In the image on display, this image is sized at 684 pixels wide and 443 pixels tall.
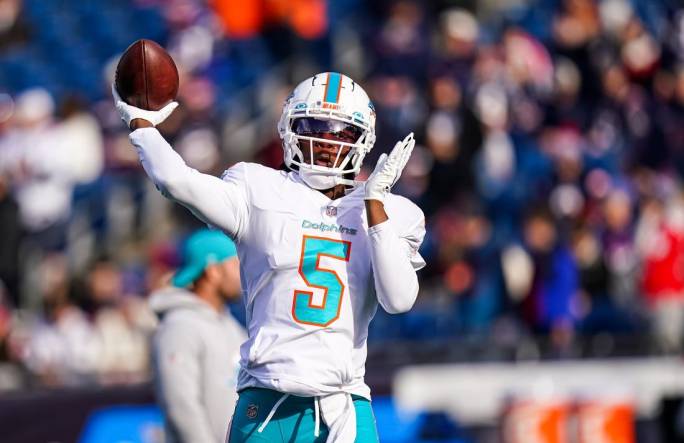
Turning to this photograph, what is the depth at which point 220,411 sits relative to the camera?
546 cm

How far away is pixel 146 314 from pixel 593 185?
376 centimetres

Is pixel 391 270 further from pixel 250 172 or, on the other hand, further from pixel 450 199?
pixel 450 199

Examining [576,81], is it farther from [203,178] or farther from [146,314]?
[203,178]

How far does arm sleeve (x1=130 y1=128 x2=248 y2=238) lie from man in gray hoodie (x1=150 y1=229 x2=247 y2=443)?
4.40ft

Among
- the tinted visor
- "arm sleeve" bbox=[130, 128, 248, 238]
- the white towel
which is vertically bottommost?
the white towel

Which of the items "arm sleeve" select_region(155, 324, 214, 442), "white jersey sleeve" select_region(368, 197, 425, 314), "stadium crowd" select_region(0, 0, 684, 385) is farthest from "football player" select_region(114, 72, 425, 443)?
"stadium crowd" select_region(0, 0, 684, 385)

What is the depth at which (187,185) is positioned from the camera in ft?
13.1

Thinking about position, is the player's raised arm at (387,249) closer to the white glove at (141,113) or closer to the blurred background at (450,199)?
the white glove at (141,113)

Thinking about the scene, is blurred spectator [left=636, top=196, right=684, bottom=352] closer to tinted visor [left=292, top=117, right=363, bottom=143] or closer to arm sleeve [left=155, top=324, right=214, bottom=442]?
arm sleeve [left=155, top=324, right=214, bottom=442]

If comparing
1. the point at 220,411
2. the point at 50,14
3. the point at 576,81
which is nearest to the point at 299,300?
the point at 220,411

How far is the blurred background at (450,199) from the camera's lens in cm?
979

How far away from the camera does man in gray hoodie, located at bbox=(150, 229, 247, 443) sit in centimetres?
534

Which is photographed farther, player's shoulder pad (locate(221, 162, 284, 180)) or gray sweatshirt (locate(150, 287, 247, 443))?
gray sweatshirt (locate(150, 287, 247, 443))

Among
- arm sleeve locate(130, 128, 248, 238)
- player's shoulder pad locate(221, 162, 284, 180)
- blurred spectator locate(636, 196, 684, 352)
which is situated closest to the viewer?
arm sleeve locate(130, 128, 248, 238)
